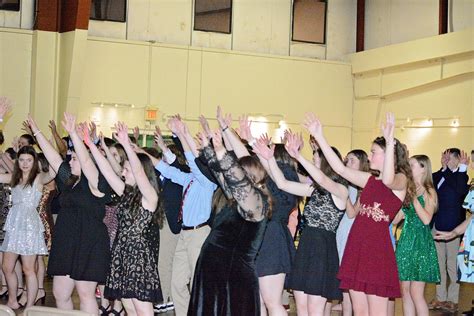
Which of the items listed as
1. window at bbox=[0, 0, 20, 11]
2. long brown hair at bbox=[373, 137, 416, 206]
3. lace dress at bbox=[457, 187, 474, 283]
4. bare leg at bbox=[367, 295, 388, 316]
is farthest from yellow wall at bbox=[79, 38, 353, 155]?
bare leg at bbox=[367, 295, 388, 316]

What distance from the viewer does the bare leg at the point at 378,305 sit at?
6055mm

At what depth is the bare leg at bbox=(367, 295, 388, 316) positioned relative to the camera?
6055 mm

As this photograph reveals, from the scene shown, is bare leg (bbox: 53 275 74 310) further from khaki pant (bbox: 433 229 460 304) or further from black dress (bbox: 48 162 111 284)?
khaki pant (bbox: 433 229 460 304)

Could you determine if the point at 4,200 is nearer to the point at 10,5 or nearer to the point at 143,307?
the point at 143,307

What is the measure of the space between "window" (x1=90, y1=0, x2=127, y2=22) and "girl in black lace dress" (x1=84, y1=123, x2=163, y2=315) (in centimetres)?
995

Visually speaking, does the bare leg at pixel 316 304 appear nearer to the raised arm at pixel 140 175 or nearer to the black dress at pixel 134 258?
the black dress at pixel 134 258

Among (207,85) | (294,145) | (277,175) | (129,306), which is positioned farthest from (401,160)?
(207,85)

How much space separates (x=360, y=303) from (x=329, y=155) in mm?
1071

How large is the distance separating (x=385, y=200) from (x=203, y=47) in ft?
35.9

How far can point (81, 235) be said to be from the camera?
6.91 metres

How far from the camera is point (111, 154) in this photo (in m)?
7.48

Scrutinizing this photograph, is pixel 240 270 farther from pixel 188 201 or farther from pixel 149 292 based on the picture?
pixel 188 201

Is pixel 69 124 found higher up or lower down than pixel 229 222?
higher up

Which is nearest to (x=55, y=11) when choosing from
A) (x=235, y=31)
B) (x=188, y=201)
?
(x=235, y=31)
